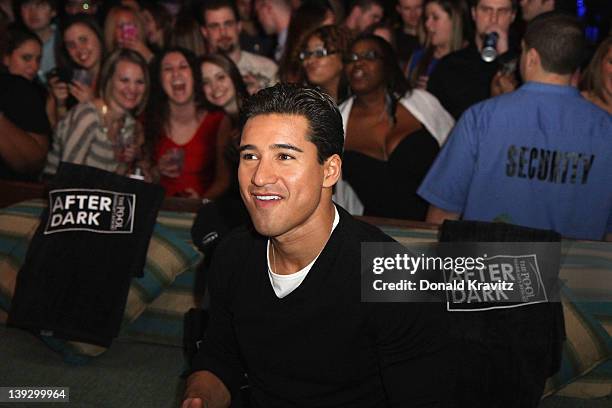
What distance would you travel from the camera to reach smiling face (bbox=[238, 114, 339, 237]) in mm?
1867

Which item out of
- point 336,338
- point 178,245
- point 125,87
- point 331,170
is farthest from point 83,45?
point 336,338

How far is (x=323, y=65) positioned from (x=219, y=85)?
0.63 meters

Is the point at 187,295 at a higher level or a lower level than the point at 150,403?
higher

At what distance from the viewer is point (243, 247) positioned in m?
2.11

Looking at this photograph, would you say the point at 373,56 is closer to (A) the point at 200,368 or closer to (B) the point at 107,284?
(B) the point at 107,284

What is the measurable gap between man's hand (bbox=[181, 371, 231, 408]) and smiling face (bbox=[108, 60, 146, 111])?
262 centimetres

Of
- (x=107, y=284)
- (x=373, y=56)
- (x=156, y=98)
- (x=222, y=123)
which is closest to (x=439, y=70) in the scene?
(x=373, y=56)

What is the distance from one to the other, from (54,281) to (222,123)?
1.64m

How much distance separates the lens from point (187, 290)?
9.75ft

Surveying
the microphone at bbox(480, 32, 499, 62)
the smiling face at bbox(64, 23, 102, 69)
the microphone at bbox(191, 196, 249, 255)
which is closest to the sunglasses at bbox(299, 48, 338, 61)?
the microphone at bbox(480, 32, 499, 62)

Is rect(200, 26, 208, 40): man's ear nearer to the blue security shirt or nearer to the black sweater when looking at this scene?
the blue security shirt

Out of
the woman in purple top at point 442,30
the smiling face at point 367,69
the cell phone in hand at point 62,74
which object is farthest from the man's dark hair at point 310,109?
the cell phone in hand at point 62,74

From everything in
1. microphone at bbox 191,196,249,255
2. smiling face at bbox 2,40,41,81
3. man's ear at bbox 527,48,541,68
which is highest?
man's ear at bbox 527,48,541,68

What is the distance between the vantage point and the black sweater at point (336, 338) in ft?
6.10
